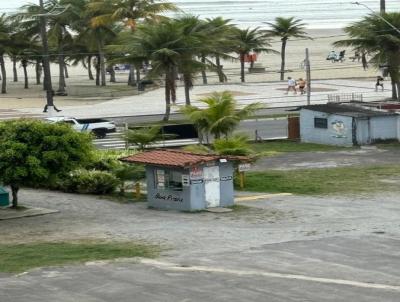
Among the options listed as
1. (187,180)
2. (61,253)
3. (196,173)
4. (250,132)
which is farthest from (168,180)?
(250,132)

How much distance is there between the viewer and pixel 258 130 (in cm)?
5750

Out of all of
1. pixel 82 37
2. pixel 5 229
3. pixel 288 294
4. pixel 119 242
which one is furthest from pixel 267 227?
pixel 82 37

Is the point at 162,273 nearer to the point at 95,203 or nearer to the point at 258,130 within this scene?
the point at 95,203

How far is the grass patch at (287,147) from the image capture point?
50031mm

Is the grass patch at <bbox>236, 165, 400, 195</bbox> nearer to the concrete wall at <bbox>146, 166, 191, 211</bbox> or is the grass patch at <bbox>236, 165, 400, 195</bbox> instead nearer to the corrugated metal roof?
the concrete wall at <bbox>146, 166, 191, 211</bbox>

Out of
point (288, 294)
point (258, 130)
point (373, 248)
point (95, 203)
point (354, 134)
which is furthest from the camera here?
point (258, 130)

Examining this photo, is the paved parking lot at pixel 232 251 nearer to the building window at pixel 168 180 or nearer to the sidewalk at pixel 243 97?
the building window at pixel 168 180

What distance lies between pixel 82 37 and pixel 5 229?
51.7m

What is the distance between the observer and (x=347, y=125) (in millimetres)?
51531

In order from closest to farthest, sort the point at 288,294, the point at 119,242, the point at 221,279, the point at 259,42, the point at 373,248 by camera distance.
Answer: the point at 288,294 → the point at 221,279 → the point at 373,248 → the point at 119,242 → the point at 259,42

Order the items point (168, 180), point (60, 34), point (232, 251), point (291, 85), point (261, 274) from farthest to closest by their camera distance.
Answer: point (60, 34) < point (291, 85) < point (168, 180) < point (232, 251) < point (261, 274)

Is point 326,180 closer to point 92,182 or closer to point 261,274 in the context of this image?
point 92,182

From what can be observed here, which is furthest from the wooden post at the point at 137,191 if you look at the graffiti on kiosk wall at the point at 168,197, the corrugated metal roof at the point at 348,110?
the corrugated metal roof at the point at 348,110

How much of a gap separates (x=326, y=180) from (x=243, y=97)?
34.9 meters
